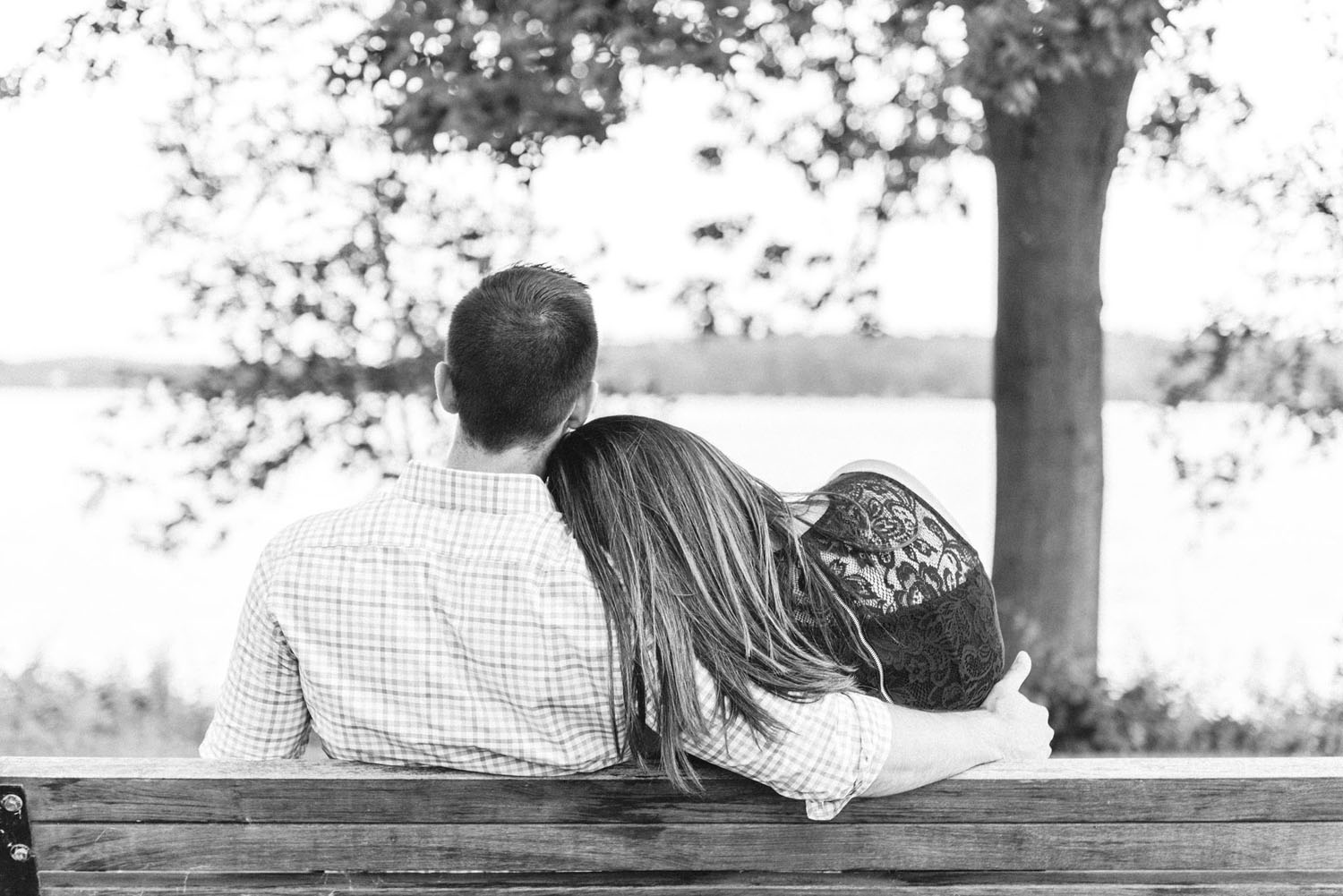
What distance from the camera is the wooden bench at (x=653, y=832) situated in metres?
1.65

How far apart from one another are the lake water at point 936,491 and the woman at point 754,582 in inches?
119

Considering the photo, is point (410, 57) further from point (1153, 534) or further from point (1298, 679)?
point (1153, 534)

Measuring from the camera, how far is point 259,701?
1872 mm

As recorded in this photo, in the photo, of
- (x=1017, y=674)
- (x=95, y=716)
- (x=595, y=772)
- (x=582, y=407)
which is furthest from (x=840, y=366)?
(x=595, y=772)

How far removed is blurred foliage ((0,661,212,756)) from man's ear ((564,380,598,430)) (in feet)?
14.0

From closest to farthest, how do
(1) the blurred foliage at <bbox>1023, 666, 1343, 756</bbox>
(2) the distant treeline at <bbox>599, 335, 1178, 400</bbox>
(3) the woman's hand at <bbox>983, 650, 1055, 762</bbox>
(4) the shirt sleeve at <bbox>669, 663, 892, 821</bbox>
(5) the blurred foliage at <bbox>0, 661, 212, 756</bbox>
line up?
1. (4) the shirt sleeve at <bbox>669, 663, 892, 821</bbox>
2. (3) the woman's hand at <bbox>983, 650, 1055, 762</bbox>
3. (1) the blurred foliage at <bbox>1023, 666, 1343, 756</bbox>
4. (2) the distant treeline at <bbox>599, 335, 1178, 400</bbox>
5. (5) the blurred foliage at <bbox>0, 661, 212, 756</bbox>

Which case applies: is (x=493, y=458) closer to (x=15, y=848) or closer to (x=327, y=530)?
(x=327, y=530)

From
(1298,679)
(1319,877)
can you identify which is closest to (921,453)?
(1298,679)

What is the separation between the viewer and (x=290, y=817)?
5.46 ft

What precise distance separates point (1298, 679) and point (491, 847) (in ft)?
17.9

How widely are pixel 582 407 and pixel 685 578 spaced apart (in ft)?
1.08

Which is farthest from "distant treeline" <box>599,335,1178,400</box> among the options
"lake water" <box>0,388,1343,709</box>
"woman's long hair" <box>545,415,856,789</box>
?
"woman's long hair" <box>545,415,856,789</box>

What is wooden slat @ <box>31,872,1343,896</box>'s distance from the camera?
66.1 inches

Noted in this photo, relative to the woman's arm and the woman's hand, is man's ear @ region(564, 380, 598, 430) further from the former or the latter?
the woman's hand
